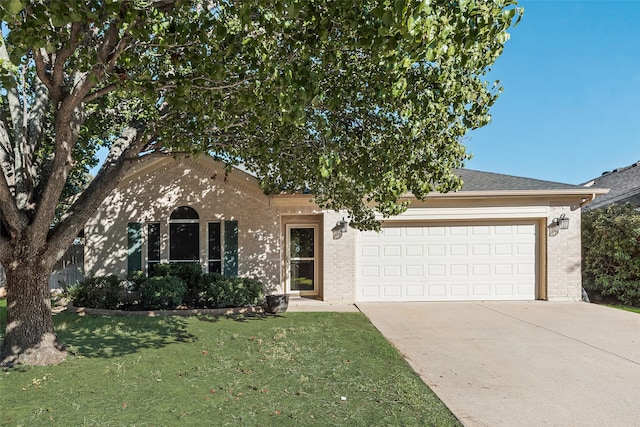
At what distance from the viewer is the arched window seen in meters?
11.2

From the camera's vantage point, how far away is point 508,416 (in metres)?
4.09

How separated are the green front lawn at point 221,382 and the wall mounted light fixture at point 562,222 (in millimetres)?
7226

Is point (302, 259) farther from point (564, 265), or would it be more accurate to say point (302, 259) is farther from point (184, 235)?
point (564, 265)

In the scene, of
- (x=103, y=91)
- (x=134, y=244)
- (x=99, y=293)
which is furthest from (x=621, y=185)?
(x=99, y=293)

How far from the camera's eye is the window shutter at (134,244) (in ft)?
36.1

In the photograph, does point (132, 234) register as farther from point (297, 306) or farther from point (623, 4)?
point (623, 4)

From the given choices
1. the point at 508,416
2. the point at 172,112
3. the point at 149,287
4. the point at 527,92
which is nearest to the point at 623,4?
the point at 527,92

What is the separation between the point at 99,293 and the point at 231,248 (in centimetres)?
342

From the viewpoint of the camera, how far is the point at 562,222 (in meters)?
11.2

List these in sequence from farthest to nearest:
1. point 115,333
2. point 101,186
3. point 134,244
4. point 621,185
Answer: point 621,185, point 134,244, point 115,333, point 101,186

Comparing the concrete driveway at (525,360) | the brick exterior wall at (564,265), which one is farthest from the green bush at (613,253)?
the concrete driveway at (525,360)

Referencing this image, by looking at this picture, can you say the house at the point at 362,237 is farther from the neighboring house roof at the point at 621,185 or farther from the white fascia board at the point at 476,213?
the neighboring house roof at the point at 621,185

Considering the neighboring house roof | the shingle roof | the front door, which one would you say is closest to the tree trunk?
the front door

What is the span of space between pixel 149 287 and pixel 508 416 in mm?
8174
